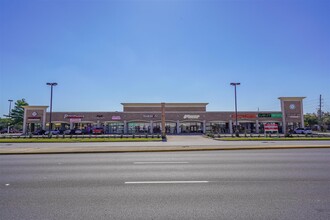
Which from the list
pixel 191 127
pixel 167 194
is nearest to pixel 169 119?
pixel 191 127

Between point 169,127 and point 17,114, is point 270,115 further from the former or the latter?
point 17,114

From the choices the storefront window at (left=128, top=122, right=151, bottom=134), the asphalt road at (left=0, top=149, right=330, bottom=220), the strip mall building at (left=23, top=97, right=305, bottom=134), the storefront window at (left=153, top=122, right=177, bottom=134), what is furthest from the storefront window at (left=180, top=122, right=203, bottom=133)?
the asphalt road at (left=0, top=149, right=330, bottom=220)

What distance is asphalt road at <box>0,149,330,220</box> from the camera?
14.8 feet

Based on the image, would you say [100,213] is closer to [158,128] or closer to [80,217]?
[80,217]

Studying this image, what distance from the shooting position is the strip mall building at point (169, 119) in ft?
186

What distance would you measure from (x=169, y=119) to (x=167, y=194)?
51.1 m

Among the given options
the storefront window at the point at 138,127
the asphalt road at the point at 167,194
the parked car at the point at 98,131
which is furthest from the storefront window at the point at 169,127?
the asphalt road at the point at 167,194

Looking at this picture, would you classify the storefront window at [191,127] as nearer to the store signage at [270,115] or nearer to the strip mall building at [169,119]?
the strip mall building at [169,119]

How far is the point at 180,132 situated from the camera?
2231 inches

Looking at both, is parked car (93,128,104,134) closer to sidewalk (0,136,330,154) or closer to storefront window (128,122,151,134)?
storefront window (128,122,151,134)

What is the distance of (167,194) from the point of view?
5.73 m

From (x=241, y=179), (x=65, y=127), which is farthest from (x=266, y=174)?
(x=65, y=127)

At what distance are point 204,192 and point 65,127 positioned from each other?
5776 cm

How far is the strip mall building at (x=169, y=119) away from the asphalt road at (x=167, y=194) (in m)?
48.0
